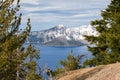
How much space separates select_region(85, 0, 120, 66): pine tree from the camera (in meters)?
43.1

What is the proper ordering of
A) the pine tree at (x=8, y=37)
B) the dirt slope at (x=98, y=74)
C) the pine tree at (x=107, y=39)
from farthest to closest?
the pine tree at (x=107, y=39) < the dirt slope at (x=98, y=74) < the pine tree at (x=8, y=37)

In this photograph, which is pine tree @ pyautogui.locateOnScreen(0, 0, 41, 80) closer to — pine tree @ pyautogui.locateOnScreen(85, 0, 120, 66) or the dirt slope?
the dirt slope

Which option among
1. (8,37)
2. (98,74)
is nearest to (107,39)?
(98,74)

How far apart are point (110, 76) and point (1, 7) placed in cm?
1155

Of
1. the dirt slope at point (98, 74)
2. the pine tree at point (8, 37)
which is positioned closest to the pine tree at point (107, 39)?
the dirt slope at point (98, 74)

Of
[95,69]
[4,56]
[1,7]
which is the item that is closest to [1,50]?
[4,56]

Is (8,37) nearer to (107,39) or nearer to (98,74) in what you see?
(98,74)

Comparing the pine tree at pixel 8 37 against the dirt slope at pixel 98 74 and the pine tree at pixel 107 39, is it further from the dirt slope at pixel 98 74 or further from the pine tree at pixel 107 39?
the pine tree at pixel 107 39

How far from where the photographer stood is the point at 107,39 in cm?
4284

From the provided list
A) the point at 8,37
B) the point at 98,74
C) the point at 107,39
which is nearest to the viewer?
the point at 8,37

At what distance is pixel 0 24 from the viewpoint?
23.1 m

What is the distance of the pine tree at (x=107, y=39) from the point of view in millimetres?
43094

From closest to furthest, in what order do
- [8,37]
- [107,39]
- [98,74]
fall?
[8,37] < [98,74] < [107,39]

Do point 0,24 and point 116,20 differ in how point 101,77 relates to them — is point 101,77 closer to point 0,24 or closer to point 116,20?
point 0,24
